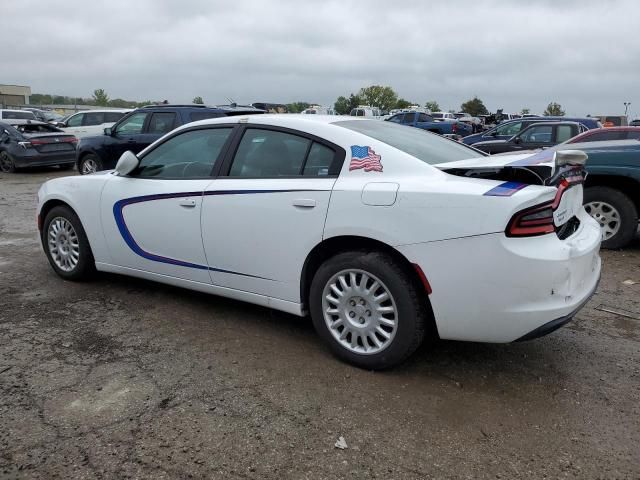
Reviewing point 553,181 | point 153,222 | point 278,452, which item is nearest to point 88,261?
point 153,222

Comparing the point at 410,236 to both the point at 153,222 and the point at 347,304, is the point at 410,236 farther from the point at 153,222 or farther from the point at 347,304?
the point at 153,222

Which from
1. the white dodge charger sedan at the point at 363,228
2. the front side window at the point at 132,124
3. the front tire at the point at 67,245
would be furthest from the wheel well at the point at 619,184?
the front side window at the point at 132,124

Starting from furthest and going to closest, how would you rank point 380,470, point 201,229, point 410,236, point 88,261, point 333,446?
point 88,261 < point 201,229 < point 410,236 < point 333,446 < point 380,470

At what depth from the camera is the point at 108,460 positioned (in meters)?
2.50

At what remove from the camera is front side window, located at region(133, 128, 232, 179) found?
13.2 ft

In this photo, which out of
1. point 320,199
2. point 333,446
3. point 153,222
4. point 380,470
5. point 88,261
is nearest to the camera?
point 380,470

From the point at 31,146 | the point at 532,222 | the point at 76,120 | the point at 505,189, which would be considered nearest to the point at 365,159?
the point at 505,189

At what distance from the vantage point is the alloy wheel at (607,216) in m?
6.29

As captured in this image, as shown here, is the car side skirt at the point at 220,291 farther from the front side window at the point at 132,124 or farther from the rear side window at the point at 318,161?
the front side window at the point at 132,124

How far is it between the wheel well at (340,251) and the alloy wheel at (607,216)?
404 centimetres

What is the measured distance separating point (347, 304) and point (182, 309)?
1652mm

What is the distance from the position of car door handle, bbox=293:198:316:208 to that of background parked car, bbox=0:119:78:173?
1313 centimetres

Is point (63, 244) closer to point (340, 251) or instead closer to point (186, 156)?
point (186, 156)

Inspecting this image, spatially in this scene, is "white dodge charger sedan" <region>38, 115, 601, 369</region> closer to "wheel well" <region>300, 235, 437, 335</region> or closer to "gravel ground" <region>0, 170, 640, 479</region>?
"wheel well" <region>300, 235, 437, 335</region>
